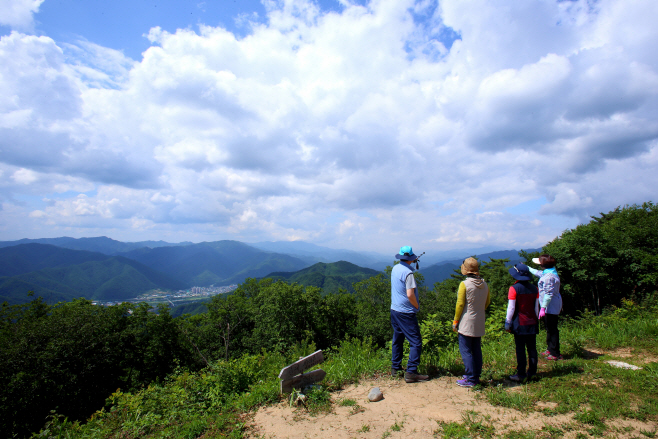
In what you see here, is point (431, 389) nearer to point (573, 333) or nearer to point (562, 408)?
point (562, 408)

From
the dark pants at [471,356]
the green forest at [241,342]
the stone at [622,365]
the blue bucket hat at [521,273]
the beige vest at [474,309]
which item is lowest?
the green forest at [241,342]

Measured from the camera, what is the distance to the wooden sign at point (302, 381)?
Result: 182 inches

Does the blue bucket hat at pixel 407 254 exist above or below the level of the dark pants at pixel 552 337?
above

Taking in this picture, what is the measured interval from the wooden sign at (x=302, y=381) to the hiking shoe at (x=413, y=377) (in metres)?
1.47

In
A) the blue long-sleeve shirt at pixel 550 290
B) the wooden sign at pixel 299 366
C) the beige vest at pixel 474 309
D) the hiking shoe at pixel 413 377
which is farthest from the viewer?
the blue long-sleeve shirt at pixel 550 290

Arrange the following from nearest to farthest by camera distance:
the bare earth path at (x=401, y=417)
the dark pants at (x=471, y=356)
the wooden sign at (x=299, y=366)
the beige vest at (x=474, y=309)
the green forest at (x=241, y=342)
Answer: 1. the bare earth path at (x=401, y=417)
2. the beige vest at (x=474, y=309)
3. the dark pants at (x=471, y=356)
4. the wooden sign at (x=299, y=366)
5. the green forest at (x=241, y=342)

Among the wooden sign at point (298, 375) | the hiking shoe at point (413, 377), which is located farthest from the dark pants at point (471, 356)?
the wooden sign at point (298, 375)

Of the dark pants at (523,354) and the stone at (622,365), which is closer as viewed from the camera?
the dark pants at (523,354)

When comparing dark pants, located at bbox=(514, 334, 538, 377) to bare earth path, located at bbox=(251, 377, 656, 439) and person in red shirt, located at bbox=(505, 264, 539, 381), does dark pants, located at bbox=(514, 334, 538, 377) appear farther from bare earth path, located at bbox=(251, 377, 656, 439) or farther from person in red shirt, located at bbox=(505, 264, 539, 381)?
bare earth path, located at bbox=(251, 377, 656, 439)

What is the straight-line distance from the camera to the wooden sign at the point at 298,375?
4582 mm

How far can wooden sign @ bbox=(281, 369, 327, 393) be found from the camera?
4.61 metres

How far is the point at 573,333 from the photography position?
6.81m

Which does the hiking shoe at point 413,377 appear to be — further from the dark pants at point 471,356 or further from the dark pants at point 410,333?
the dark pants at point 471,356

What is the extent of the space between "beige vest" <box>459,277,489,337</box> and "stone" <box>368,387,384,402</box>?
1.66 meters
